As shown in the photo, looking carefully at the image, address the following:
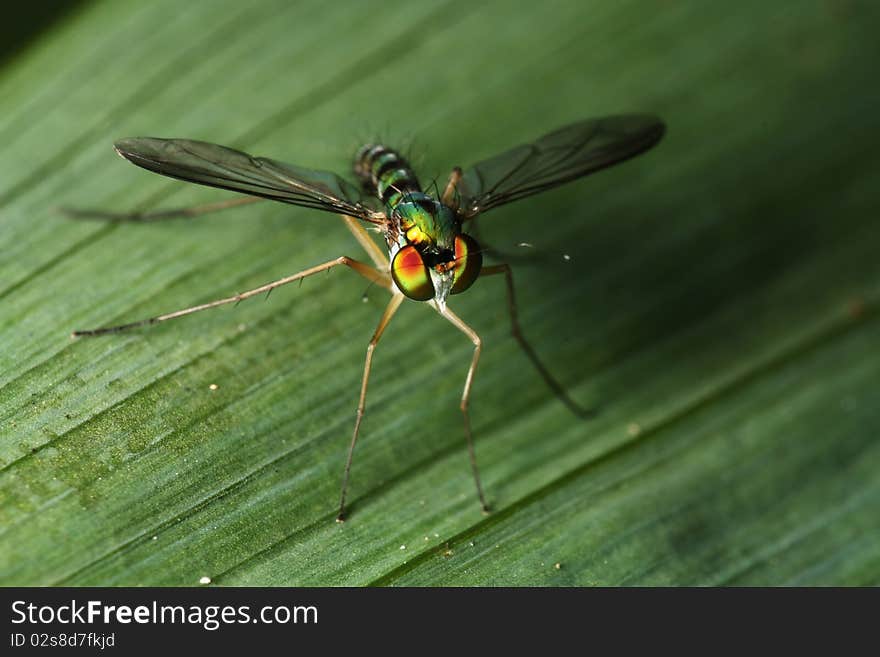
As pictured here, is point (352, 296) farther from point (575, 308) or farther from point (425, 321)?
point (575, 308)

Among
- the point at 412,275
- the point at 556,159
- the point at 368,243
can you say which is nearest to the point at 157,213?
the point at 368,243

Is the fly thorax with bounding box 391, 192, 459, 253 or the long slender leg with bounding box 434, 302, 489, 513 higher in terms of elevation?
the fly thorax with bounding box 391, 192, 459, 253

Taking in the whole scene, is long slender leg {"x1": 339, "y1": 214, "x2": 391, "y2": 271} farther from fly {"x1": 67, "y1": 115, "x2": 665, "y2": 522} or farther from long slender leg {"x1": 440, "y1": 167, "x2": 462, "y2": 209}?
long slender leg {"x1": 440, "y1": 167, "x2": 462, "y2": 209}

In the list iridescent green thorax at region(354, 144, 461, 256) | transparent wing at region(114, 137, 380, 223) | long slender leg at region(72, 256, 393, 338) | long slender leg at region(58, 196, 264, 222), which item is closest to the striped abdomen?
iridescent green thorax at region(354, 144, 461, 256)

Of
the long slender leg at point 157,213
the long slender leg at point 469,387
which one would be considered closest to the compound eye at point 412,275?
the long slender leg at point 469,387

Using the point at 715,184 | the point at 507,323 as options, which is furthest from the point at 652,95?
the point at 507,323

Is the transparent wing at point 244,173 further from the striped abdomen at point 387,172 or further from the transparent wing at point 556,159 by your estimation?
the transparent wing at point 556,159

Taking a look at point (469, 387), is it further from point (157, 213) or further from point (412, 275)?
point (157, 213)
